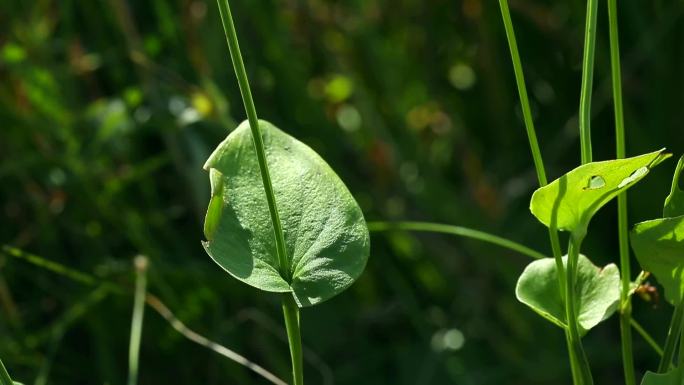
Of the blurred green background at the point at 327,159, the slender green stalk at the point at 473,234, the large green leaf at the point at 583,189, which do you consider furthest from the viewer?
the blurred green background at the point at 327,159

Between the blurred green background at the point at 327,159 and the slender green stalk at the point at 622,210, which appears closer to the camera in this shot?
the slender green stalk at the point at 622,210

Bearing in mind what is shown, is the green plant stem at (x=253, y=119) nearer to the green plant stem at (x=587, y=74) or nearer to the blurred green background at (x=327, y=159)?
the green plant stem at (x=587, y=74)

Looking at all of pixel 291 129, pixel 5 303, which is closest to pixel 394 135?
pixel 291 129

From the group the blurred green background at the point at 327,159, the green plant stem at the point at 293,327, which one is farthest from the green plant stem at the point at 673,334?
the blurred green background at the point at 327,159

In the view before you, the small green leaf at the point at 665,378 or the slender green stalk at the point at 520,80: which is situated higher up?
the slender green stalk at the point at 520,80

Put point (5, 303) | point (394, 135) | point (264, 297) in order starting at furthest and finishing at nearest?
point (394, 135), point (264, 297), point (5, 303)

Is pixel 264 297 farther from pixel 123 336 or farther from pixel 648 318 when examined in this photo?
pixel 648 318

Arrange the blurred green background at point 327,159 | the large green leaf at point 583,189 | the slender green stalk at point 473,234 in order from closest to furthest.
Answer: the large green leaf at point 583,189, the slender green stalk at point 473,234, the blurred green background at point 327,159
